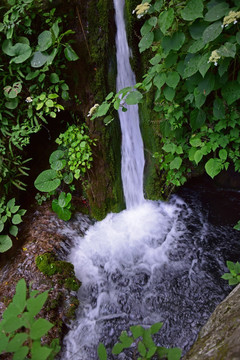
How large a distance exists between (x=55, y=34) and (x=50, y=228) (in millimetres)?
2271

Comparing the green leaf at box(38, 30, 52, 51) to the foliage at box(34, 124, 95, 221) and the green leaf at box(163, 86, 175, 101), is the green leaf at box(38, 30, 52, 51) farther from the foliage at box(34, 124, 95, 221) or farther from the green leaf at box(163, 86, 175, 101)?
the green leaf at box(163, 86, 175, 101)

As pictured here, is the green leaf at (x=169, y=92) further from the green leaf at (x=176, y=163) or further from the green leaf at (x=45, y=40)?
the green leaf at (x=45, y=40)

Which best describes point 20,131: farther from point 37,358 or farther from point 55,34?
point 37,358

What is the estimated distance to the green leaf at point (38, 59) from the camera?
2746mm

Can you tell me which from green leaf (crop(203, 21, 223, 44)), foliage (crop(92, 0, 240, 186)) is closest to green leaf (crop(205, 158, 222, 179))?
foliage (crop(92, 0, 240, 186))

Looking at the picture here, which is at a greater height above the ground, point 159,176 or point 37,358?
point 37,358

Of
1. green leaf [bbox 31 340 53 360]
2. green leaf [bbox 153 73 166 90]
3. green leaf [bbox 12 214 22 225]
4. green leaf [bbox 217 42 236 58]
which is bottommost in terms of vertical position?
green leaf [bbox 12 214 22 225]

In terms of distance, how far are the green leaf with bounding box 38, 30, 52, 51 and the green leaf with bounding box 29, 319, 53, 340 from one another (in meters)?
2.75

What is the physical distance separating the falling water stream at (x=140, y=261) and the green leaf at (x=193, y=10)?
1.68 meters

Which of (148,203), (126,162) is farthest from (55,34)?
(148,203)

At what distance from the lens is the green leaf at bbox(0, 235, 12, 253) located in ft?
9.00

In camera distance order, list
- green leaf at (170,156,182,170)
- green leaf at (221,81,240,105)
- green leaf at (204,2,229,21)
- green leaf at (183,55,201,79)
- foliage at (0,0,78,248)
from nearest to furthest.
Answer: green leaf at (204,2,229,21) < green leaf at (183,55,201,79) < green leaf at (221,81,240,105) < foliage at (0,0,78,248) < green leaf at (170,156,182,170)

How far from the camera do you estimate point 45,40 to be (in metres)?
2.70

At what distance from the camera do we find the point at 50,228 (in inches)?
122
